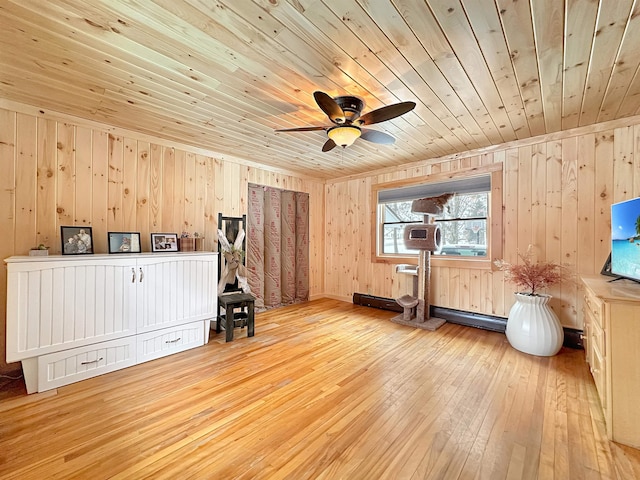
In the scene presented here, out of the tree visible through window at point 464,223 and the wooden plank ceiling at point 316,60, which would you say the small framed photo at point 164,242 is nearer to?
the wooden plank ceiling at point 316,60

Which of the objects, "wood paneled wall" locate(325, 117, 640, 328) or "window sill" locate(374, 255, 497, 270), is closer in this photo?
"wood paneled wall" locate(325, 117, 640, 328)

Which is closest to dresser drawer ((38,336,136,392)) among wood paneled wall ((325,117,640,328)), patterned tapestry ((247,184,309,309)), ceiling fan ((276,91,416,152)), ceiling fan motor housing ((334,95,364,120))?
patterned tapestry ((247,184,309,309))

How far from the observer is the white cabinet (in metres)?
2.01

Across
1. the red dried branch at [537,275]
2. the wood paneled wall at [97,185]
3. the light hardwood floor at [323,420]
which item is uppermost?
the wood paneled wall at [97,185]

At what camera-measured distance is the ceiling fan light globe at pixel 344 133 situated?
86.8 inches

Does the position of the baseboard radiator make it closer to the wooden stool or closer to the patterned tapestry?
the patterned tapestry

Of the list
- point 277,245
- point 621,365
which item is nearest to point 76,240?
point 277,245

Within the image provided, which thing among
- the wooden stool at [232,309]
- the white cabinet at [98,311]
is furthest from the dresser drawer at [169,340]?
the wooden stool at [232,309]

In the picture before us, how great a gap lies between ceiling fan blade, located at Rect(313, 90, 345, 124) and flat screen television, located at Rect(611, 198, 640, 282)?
223 cm

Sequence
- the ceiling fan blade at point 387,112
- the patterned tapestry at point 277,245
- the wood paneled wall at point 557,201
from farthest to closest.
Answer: the patterned tapestry at point 277,245 → the wood paneled wall at point 557,201 → the ceiling fan blade at point 387,112

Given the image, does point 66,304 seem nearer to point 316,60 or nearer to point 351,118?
point 316,60

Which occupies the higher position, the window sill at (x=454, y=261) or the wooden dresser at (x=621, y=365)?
the window sill at (x=454, y=261)

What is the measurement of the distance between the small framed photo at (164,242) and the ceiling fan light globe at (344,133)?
7.27 ft

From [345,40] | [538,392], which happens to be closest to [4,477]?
[345,40]
